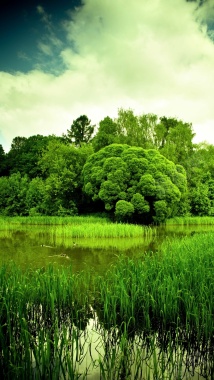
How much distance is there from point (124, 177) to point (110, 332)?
14.9 m

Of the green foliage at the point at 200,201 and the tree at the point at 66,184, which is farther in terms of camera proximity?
the green foliage at the point at 200,201

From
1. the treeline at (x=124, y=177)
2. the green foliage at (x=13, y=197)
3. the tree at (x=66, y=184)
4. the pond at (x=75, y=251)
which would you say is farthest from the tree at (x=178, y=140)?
the pond at (x=75, y=251)

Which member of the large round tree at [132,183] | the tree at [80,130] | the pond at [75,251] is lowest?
the pond at [75,251]

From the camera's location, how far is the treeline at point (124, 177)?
18.0 m

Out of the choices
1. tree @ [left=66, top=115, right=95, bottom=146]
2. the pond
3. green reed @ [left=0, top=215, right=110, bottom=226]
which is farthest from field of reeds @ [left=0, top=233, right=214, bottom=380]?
tree @ [left=66, top=115, right=95, bottom=146]

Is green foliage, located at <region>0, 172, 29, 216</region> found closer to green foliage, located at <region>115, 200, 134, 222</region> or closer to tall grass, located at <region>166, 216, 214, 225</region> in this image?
green foliage, located at <region>115, 200, 134, 222</region>

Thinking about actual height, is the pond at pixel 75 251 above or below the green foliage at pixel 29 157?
below

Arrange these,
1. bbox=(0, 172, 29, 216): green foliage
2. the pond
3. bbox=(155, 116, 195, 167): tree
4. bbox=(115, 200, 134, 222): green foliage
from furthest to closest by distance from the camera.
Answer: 1. bbox=(155, 116, 195, 167): tree
2. bbox=(0, 172, 29, 216): green foliage
3. bbox=(115, 200, 134, 222): green foliage
4. the pond

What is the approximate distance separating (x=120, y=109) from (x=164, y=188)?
10.9m

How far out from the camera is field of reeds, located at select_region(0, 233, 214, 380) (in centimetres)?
269

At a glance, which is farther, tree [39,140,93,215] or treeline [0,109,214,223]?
tree [39,140,93,215]

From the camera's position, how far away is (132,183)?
59.9 feet

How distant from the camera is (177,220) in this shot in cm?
2236

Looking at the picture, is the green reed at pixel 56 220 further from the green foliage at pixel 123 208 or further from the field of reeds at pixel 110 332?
the field of reeds at pixel 110 332
